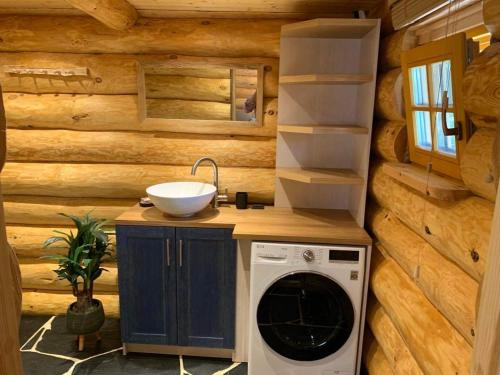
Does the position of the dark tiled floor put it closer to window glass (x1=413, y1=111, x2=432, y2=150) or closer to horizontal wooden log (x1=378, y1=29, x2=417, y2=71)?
window glass (x1=413, y1=111, x2=432, y2=150)

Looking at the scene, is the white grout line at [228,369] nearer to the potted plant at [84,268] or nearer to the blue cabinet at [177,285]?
the blue cabinet at [177,285]

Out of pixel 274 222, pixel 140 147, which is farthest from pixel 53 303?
pixel 274 222

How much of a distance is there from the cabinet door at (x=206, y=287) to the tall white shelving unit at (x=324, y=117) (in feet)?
2.11

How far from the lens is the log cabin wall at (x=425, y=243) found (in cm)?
116

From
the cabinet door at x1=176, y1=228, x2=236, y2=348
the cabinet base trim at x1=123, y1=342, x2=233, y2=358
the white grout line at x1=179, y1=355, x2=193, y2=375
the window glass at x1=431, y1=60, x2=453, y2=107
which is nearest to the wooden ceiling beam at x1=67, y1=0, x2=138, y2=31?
the cabinet door at x1=176, y1=228, x2=236, y2=348

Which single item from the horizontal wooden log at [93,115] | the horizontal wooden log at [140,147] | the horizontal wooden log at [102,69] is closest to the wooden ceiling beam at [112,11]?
the horizontal wooden log at [102,69]

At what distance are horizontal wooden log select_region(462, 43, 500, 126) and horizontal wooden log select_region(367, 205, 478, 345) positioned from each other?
54cm

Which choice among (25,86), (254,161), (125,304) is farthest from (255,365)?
(25,86)

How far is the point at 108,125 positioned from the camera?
9.60 ft

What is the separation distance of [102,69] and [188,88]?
649 mm

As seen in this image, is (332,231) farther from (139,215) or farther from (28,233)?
(28,233)

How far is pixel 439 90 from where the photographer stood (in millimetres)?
1486

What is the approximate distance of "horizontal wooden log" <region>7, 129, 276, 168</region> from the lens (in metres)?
2.90

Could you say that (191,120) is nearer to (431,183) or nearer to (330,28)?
(330,28)
